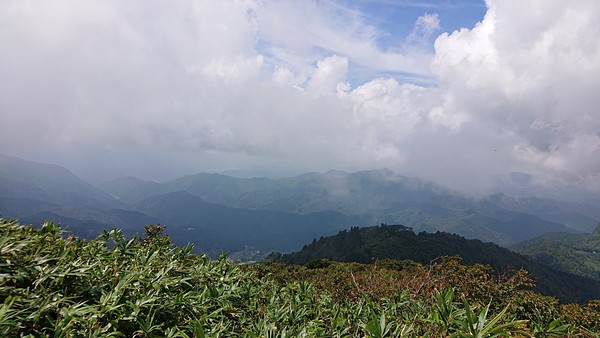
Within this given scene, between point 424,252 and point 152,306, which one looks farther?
point 424,252

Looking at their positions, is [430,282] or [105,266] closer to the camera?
[105,266]

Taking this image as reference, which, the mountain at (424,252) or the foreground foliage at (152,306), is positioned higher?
the foreground foliage at (152,306)

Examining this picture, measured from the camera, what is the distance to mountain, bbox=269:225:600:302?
122875 mm

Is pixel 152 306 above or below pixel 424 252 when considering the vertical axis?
above

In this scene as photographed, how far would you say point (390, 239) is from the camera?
134375 mm

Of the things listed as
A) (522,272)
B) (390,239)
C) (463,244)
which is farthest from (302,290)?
(463,244)

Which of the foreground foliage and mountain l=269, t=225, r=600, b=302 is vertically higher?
the foreground foliage

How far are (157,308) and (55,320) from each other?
1150 millimetres

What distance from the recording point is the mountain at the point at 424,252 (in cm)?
12288

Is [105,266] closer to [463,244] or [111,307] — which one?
[111,307]

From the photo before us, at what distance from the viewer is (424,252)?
134750 mm

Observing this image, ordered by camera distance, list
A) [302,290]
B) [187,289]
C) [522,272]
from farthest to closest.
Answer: [522,272] → [302,290] → [187,289]

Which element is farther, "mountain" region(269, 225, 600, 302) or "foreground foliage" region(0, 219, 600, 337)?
"mountain" region(269, 225, 600, 302)

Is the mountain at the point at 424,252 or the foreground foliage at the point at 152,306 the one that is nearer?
the foreground foliage at the point at 152,306
